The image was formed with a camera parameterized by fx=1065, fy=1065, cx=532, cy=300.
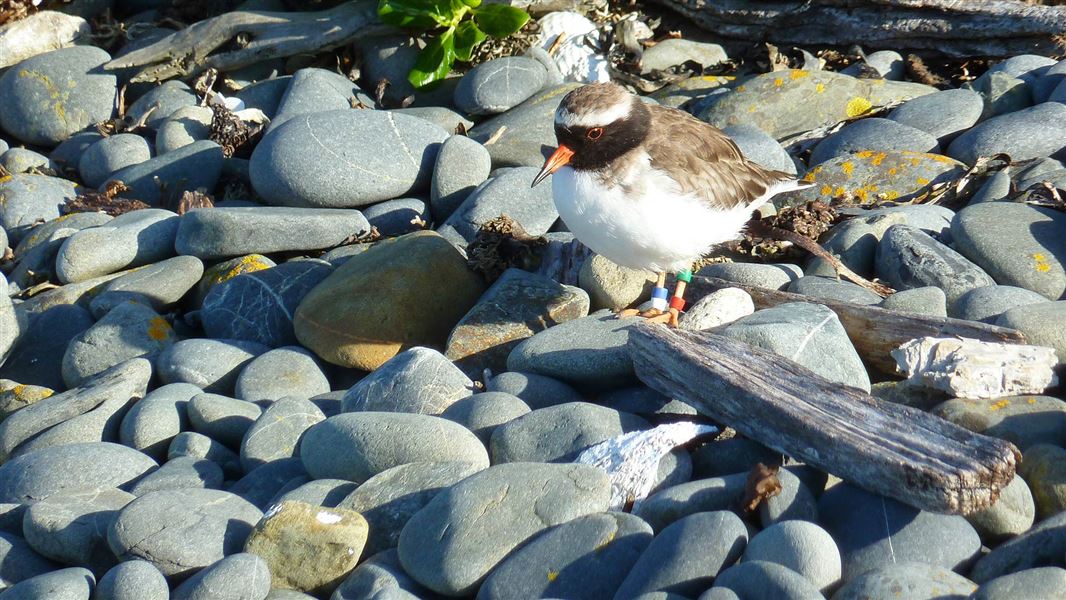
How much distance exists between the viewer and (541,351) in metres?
5.57

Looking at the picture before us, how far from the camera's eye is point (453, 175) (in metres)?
7.99

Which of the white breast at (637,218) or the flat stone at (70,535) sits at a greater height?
the white breast at (637,218)

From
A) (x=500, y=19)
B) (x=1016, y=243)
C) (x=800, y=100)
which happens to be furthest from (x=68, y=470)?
(x=800, y=100)

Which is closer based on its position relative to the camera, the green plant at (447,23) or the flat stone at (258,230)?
the flat stone at (258,230)

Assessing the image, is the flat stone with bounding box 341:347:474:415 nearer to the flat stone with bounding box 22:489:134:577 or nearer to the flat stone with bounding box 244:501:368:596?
the flat stone with bounding box 244:501:368:596

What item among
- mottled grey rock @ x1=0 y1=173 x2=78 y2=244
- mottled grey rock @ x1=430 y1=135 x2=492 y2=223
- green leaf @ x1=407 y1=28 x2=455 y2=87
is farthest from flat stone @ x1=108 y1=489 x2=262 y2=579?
green leaf @ x1=407 y1=28 x2=455 y2=87

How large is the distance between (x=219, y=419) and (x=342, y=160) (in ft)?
9.47

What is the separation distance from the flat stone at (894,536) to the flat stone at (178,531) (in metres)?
2.35

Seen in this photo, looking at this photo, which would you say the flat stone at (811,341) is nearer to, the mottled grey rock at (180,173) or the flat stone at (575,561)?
the flat stone at (575,561)

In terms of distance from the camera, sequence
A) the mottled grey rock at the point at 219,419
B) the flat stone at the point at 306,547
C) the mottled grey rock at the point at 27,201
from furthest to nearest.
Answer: the mottled grey rock at the point at 27,201, the mottled grey rock at the point at 219,419, the flat stone at the point at 306,547

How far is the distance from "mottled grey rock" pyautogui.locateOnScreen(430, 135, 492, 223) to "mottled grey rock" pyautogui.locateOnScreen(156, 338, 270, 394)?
217 cm

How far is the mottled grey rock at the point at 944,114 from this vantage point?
8.30 metres

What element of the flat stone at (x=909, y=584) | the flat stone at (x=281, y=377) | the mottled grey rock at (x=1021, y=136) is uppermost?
the flat stone at (x=909, y=584)

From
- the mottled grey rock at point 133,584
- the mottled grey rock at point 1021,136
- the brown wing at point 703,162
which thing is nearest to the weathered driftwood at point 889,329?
the brown wing at point 703,162
